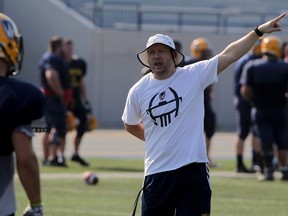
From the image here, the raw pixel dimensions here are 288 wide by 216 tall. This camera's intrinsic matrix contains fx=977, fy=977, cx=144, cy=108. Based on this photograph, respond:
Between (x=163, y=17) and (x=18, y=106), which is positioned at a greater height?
(x=18, y=106)

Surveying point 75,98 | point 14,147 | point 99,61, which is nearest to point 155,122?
point 14,147

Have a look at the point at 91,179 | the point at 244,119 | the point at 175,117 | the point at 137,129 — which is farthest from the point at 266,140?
the point at 175,117

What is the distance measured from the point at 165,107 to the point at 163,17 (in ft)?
77.0

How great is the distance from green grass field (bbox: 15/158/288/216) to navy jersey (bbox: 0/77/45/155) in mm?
5261

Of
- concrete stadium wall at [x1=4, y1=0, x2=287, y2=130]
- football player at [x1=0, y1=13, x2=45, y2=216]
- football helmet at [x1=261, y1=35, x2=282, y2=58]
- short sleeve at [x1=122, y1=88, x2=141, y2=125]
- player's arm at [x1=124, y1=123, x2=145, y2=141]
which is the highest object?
football player at [x1=0, y1=13, x2=45, y2=216]

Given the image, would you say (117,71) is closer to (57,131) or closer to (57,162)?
(57,131)

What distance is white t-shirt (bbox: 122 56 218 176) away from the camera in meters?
6.93

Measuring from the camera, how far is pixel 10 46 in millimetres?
5102

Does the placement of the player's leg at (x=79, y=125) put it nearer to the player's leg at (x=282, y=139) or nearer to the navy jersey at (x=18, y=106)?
the player's leg at (x=282, y=139)

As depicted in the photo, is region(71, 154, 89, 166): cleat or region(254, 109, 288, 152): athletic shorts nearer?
region(254, 109, 288, 152): athletic shorts

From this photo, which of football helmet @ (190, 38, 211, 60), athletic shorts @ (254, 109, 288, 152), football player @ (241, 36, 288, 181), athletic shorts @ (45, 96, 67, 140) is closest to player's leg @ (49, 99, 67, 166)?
athletic shorts @ (45, 96, 67, 140)

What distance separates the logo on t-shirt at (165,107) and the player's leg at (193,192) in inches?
14.7

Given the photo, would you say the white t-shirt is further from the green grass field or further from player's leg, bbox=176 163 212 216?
the green grass field

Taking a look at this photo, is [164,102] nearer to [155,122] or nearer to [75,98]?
[155,122]
